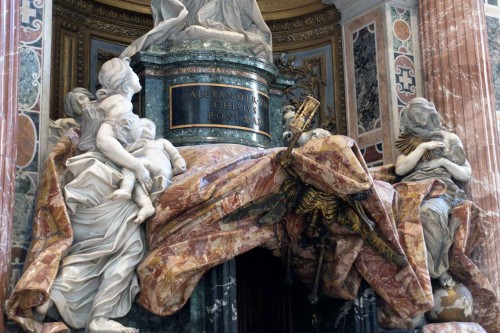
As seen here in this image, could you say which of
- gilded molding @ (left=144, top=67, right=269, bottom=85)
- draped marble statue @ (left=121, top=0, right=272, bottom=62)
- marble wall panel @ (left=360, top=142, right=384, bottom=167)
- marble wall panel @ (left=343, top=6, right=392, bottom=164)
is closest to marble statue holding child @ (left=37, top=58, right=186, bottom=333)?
gilded molding @ (left=144, top=67, right=269, bottom=85)

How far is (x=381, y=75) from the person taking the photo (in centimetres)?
1054

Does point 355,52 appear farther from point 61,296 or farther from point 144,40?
point 61,296

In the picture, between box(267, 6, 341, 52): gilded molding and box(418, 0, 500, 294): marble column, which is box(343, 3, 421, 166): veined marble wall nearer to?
→ box(418, 0, 500, 294): marble column

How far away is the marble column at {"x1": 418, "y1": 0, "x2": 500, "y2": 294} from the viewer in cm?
957

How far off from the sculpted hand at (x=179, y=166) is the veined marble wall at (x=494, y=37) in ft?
14.8

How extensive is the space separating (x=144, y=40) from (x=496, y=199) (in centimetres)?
408

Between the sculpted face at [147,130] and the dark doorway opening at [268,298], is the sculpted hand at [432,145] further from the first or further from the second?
the sculpted face at [147,130]

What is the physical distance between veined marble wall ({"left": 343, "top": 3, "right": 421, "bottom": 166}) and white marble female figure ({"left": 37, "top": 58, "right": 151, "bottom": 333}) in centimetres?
395

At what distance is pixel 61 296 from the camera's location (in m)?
6.59

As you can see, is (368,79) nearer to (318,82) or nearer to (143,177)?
(318,82)

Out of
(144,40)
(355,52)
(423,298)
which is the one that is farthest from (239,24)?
(423,298)

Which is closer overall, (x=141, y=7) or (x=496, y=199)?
(x=496, y=199)

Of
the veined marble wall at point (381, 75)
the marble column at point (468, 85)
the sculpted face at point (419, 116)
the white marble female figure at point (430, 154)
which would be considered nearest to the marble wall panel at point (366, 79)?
the veined marble wall at point (381, 75)

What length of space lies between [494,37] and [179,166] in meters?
4.95
